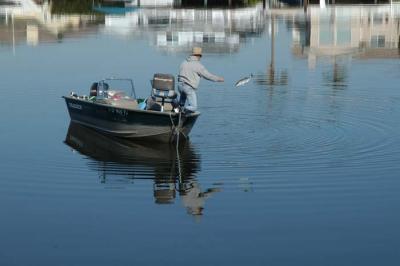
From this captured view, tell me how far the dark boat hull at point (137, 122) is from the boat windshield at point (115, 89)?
1.83 ft

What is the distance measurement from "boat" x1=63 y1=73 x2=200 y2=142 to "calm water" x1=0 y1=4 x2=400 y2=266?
14.3 inches

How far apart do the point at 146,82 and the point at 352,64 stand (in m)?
10.6

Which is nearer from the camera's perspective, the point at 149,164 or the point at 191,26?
the point at 149,164

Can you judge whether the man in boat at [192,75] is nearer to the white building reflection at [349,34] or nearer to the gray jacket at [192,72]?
the gray jacket at [192,72]

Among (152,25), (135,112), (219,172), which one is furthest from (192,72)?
(152,25)

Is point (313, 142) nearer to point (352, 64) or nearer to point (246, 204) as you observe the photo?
point (246, 204)

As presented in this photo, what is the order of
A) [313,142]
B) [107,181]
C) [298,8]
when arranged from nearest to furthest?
[107,181], [313,142], [298,8]

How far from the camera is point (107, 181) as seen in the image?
16.5 m

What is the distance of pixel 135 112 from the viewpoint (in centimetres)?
1983

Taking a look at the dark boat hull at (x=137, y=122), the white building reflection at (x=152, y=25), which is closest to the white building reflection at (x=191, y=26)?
the white building reflection at (x=152, y=25)

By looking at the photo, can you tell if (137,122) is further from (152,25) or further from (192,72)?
(152,25)

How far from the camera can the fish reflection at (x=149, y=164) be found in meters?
15.5

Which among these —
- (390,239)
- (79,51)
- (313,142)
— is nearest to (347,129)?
(313,142)

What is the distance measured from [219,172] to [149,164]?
66.5 inches
